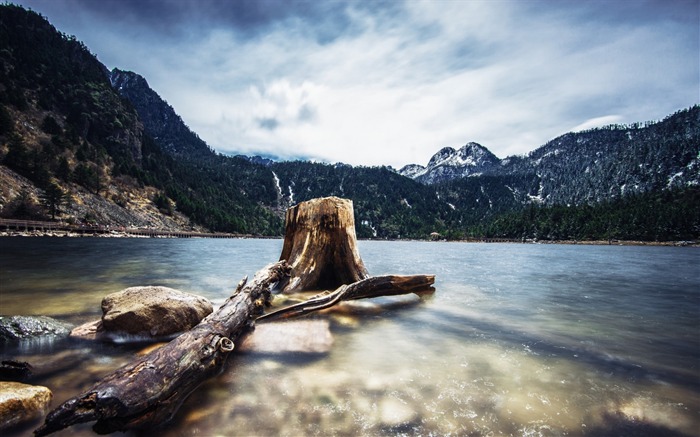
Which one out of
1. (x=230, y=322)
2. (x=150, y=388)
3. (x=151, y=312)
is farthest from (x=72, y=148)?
(x=150, y=388)

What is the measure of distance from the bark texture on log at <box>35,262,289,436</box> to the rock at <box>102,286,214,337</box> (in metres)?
1.99

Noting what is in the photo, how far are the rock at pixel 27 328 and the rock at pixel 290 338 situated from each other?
11.8 ft

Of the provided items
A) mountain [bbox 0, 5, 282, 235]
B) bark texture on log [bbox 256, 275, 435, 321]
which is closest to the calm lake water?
bark texture on log [bbox 256, 275, 435, 321]

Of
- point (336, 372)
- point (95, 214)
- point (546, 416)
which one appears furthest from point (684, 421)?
point (95, 214)

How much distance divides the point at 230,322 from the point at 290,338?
4.27ft

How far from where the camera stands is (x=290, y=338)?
21.3ft

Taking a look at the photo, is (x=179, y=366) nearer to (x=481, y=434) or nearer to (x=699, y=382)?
(x=481, y=434)

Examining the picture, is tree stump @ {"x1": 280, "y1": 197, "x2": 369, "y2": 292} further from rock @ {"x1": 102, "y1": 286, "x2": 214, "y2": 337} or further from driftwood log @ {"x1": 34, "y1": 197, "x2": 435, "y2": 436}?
rock @ {"x1": 102, "y1": 286, "x2": 214, "y2": 337}

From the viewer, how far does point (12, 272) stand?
1570 cm

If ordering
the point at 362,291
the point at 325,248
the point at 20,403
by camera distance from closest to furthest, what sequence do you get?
the point at 20,403, the point at 362,291, the point at 325,248

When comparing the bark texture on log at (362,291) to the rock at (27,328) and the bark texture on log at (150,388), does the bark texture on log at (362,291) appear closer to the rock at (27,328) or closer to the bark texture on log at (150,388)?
the bark texture on log at (150,388)

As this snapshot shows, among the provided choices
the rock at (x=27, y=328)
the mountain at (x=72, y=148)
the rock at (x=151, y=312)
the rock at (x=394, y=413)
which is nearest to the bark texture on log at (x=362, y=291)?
the rock at (x=151, y=312)

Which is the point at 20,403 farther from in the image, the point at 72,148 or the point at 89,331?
the point at 72,148

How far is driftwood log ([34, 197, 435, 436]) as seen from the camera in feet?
10.3
